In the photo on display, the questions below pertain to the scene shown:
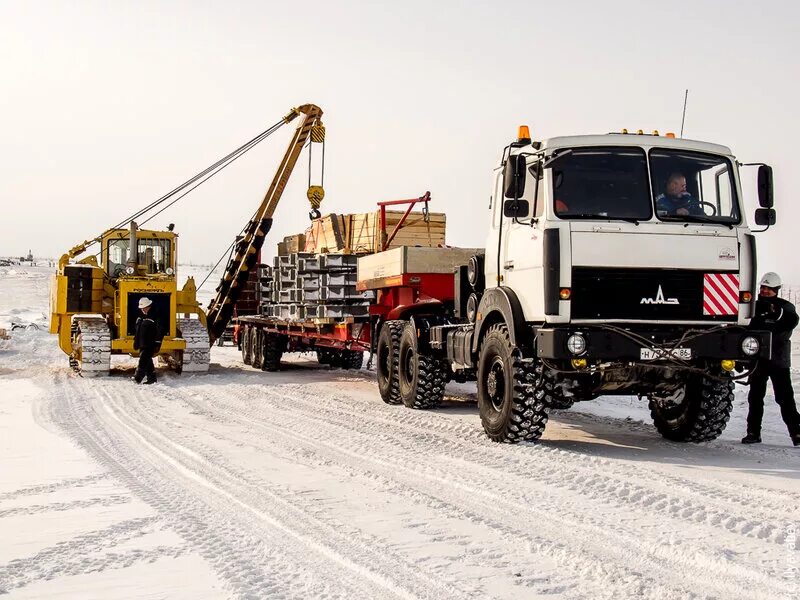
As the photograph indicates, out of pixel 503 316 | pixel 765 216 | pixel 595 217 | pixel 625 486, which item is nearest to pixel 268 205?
pixel 503 316

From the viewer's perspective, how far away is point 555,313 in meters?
7.90

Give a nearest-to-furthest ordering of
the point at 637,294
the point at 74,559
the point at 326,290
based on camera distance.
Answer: the point at 74,559, the point at 637,294, the point at 326,290

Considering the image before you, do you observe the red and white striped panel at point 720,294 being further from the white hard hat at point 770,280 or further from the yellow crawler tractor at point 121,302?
the yellow crawler tractor at point 121,302

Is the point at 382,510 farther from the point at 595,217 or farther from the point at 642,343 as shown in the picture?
the point at 595,217

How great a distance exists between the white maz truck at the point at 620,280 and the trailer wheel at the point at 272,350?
10464mm

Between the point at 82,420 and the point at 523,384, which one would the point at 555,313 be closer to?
the point at 523,384

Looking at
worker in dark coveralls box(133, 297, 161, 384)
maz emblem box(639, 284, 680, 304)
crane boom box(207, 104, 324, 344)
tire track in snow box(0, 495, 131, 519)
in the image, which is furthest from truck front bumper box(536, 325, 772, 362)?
crane boom box(207, 104, 324, 344)

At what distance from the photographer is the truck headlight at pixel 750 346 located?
317 inches

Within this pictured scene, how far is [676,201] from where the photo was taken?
8312 mm

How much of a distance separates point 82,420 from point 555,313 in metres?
6.24

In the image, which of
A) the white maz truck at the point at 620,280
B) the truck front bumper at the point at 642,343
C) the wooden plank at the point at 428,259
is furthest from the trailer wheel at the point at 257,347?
the truck front bumper at the point at 642,343

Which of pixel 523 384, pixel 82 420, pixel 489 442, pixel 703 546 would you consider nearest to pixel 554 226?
pixel 523 384

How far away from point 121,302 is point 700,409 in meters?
12.3

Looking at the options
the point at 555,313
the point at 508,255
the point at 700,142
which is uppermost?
the point at 700,142
